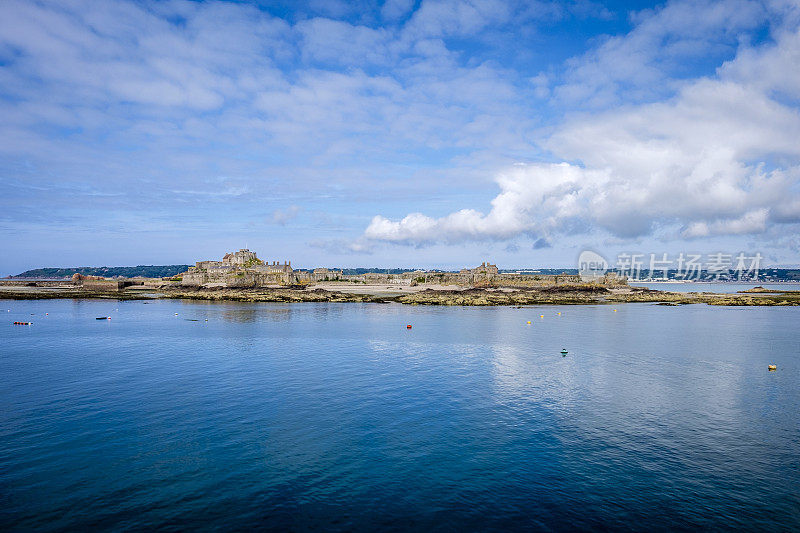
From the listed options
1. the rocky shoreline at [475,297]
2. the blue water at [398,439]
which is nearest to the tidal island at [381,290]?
the rocky shoreline at [475,297]

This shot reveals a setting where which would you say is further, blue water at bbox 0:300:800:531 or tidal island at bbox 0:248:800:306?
tidal island at bbox 0:248:800:306

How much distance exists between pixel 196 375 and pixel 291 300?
68.2m

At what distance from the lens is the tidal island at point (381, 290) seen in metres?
97.3

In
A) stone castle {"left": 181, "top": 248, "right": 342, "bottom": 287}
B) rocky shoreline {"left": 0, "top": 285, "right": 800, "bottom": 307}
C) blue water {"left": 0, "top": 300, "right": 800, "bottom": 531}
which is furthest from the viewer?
stone castle {"left": 181, "top": 248, "right": 342, "bottom": 287}

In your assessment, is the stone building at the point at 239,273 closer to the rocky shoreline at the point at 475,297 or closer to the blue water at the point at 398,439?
the rocky shoreline at the point at 475,297

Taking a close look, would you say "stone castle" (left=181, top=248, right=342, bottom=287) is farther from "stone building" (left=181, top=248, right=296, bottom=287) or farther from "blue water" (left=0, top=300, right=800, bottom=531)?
"blue water" (left=0, top=300, right=800, bottom=531)

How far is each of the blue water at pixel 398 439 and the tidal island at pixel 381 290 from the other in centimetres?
6002

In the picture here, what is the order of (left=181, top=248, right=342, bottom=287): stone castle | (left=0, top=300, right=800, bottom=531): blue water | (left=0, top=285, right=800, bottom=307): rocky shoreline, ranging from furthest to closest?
1. (left=181, top=248, right=342, bottom=287): stone castle
2. (left=0, top=285, right=800, bottom=307): rocky shoreline
3. (left=0, top=300, right=800, bottom=531): blue water

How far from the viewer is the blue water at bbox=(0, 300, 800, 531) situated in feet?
41.1

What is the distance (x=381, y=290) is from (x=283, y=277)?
3055cm

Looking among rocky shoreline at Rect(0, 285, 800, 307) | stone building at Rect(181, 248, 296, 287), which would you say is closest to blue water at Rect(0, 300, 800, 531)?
rocky shoreline at Rect(0, 285, 800, 307)

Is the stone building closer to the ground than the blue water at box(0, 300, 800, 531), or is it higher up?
higher up

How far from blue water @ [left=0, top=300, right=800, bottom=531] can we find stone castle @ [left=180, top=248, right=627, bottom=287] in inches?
3779

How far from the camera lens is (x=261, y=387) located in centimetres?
2559
